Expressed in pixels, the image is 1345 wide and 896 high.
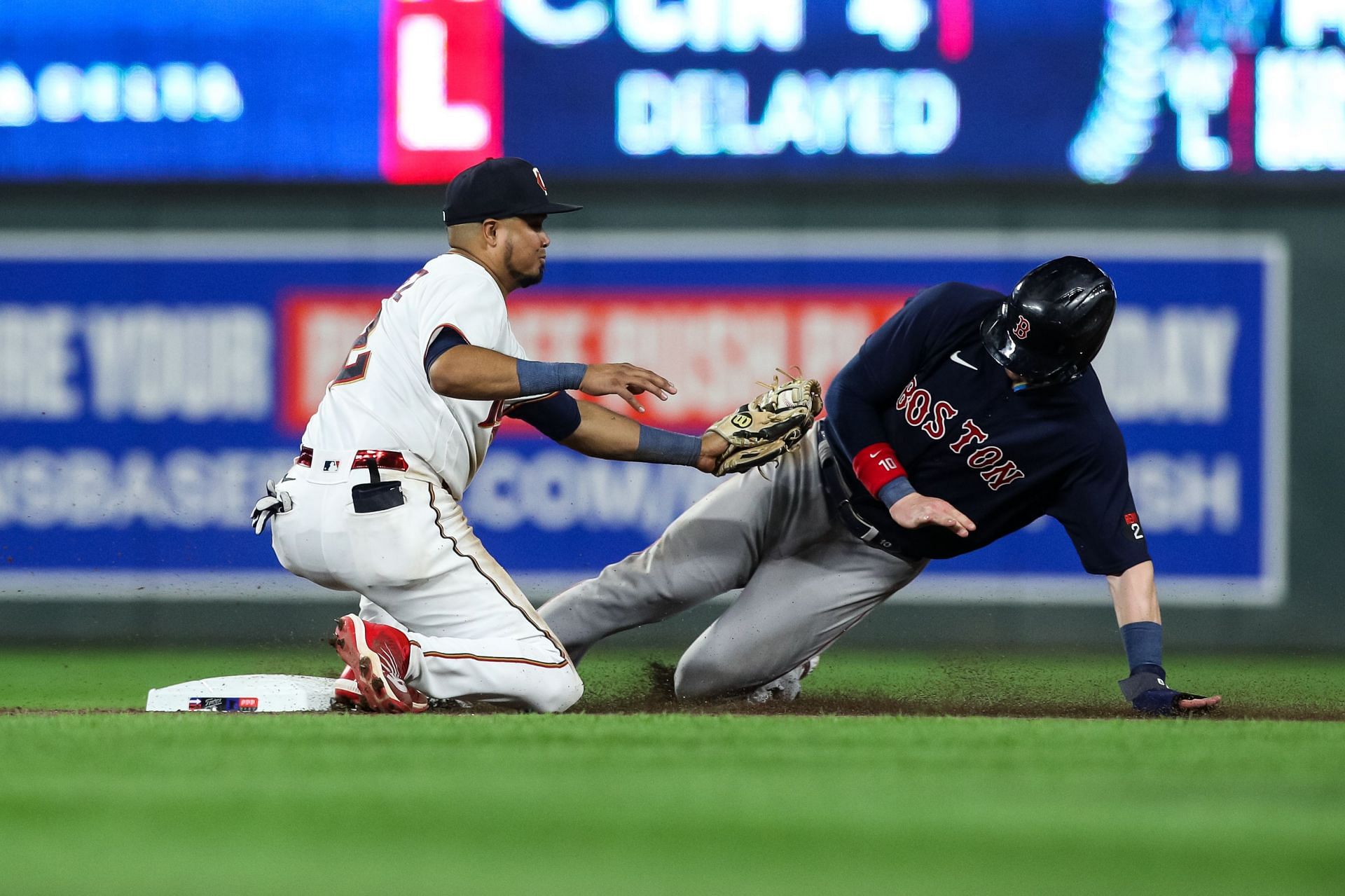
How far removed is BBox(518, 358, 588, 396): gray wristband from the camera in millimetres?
3654

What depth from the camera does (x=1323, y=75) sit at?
22.0 ft

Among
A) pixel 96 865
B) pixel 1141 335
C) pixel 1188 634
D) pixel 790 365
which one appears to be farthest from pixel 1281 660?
pixel 96 865

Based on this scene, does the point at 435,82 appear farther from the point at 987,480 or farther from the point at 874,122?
the point at 987,480

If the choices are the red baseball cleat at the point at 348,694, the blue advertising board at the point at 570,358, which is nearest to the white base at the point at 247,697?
the red baseball cleat at the point at 348,694

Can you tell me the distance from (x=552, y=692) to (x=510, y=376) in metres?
0.76

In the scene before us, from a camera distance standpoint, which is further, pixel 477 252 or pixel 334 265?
pixel 334 265

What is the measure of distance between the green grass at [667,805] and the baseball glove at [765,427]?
816mm

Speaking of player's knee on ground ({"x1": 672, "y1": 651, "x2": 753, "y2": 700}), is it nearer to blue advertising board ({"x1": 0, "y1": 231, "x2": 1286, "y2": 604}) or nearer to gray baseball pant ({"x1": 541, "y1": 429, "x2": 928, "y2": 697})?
gray baseball pant ({"x1": 541, "y1": 429, "x2": 928, "y2": 697})

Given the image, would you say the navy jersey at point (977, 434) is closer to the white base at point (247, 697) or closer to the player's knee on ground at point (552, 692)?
the player's knee on ground at point (552, 692)

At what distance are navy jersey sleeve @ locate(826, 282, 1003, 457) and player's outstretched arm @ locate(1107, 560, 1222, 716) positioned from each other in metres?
0.72

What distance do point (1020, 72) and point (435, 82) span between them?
2.54 metres

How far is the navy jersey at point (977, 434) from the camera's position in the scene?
13.0 feet

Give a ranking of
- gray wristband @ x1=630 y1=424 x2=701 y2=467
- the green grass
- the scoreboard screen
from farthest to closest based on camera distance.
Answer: the scoreboard screen → gray wristband @ x1=630 y1=424 x2=701 y2=467 → the green grass

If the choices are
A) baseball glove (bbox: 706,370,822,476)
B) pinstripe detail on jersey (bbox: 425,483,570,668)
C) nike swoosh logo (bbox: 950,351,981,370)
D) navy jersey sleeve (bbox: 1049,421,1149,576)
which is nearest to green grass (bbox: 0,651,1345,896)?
pinstripe detail on jersey (bbox: 425,483,570,668)
